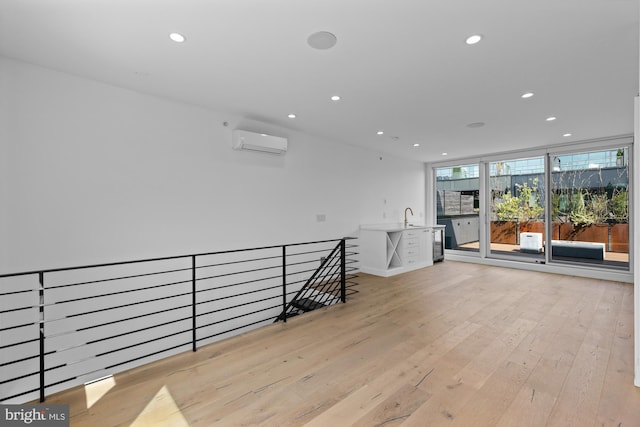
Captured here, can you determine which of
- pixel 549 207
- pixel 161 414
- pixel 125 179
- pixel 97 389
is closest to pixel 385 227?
pixel 549 207

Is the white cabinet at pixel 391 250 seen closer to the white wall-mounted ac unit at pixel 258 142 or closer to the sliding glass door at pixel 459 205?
the sliding glass door at pixel 459 205

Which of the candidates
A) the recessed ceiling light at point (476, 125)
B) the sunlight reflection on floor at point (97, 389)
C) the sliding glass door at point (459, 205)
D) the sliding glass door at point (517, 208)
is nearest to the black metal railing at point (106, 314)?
the sunlight reflection on floor at point (97, 389)

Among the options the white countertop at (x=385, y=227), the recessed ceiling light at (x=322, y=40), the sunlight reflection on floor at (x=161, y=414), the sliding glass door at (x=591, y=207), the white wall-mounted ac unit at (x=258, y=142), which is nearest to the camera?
the sunlight reflection on floor at (x=161, y=414)

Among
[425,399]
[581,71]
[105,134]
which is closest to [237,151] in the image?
[105,134]

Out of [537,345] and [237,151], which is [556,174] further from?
[237,151]

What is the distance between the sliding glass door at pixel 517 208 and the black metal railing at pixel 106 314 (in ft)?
15.4

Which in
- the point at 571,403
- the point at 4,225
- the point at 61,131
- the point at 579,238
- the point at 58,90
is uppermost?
the point at 58,90

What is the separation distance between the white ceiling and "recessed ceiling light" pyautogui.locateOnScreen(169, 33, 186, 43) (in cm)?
4

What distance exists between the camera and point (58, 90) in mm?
2787

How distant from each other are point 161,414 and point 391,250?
465 centimetres

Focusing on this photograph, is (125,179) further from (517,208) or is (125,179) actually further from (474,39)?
(517,208)

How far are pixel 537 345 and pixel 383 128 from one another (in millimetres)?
3396

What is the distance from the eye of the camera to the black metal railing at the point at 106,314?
2.40 metres

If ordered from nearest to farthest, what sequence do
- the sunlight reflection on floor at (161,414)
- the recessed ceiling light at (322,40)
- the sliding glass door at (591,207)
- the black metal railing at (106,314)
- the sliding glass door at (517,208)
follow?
the sunlight reflection on floor at (161,414)
the recessed ceiling light at (322,40)
the black metal railing at (106,314)
the sliding glass door at (591,207)
the sliding glass door at (517,208)
